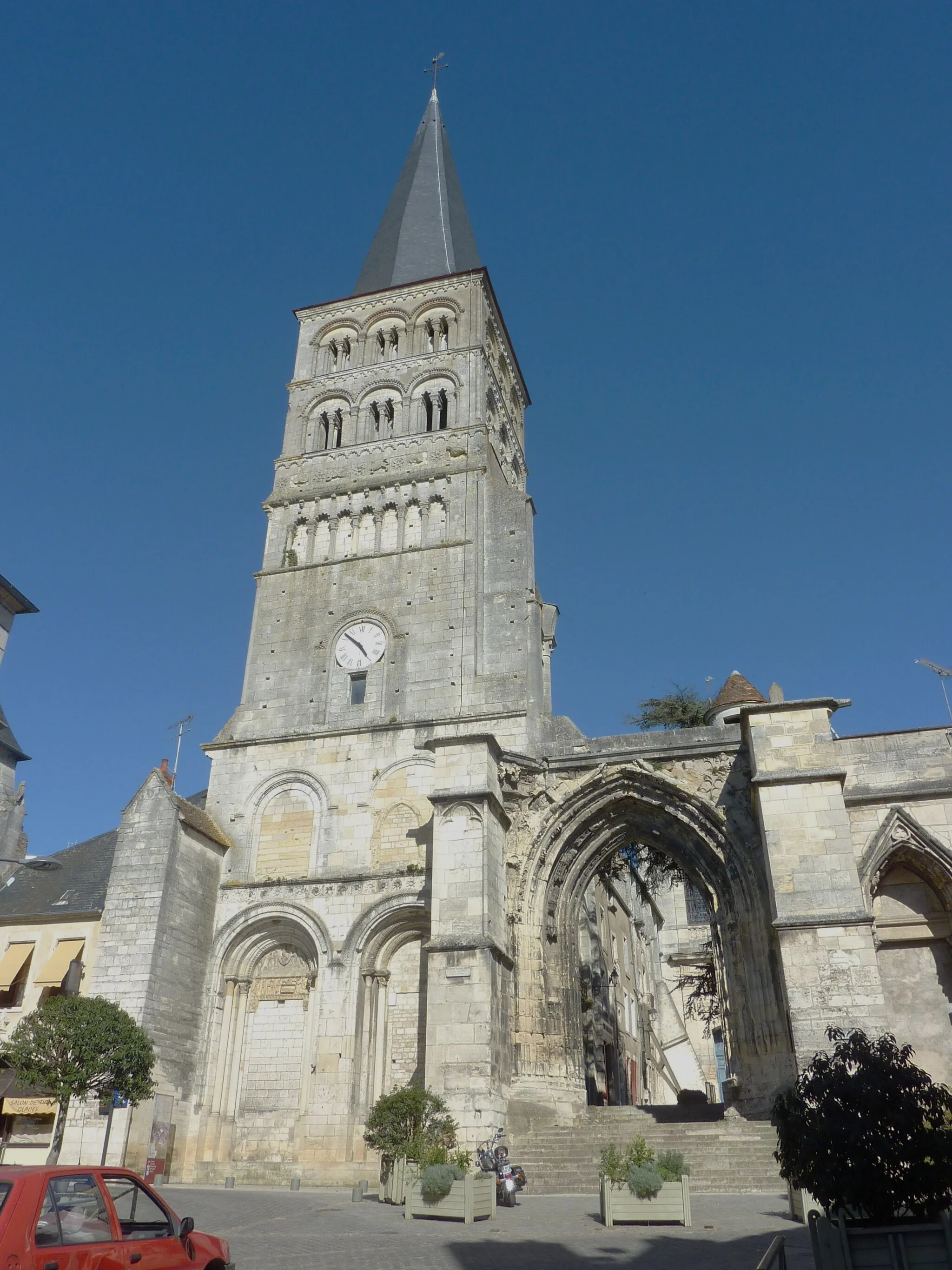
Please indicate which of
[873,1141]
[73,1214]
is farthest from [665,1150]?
[73,1214]

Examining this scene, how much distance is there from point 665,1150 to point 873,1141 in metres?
7.68

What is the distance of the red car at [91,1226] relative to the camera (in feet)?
15.0

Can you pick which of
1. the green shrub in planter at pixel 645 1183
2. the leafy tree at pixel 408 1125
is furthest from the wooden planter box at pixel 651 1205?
the leafy tree at pixel 408 1125

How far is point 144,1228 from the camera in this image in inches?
212

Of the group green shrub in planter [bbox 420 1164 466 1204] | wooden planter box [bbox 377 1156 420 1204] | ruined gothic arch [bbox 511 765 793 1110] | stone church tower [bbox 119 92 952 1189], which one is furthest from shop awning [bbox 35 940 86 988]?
green shrub in planter [bbox 420 1164 466 1204]

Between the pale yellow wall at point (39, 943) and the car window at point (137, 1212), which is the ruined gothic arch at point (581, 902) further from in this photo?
the car window at point (137, 1212)

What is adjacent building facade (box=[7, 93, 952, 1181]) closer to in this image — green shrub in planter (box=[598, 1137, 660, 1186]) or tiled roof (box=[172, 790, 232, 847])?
tiled roof (box=[172, 790, 232, 847])

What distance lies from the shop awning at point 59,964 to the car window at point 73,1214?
13.5 meters

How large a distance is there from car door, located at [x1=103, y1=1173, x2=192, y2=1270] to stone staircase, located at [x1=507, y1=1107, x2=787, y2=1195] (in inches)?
334

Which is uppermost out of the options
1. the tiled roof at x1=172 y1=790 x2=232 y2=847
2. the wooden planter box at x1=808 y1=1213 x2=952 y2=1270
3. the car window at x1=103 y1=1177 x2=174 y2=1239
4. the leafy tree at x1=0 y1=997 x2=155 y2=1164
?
the tiled roof at x1=172 y1=790 x2=232 y2=847

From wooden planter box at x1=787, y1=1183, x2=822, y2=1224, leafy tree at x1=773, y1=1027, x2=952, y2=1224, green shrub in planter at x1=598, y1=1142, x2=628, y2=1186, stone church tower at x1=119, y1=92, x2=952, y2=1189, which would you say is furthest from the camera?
stone church tower at x1=119, y1=92, x2=952, y2=1189

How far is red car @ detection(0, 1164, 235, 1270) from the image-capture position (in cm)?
457

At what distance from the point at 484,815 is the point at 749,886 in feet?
14.4

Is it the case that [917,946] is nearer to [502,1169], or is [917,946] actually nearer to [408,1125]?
[502,1169]
